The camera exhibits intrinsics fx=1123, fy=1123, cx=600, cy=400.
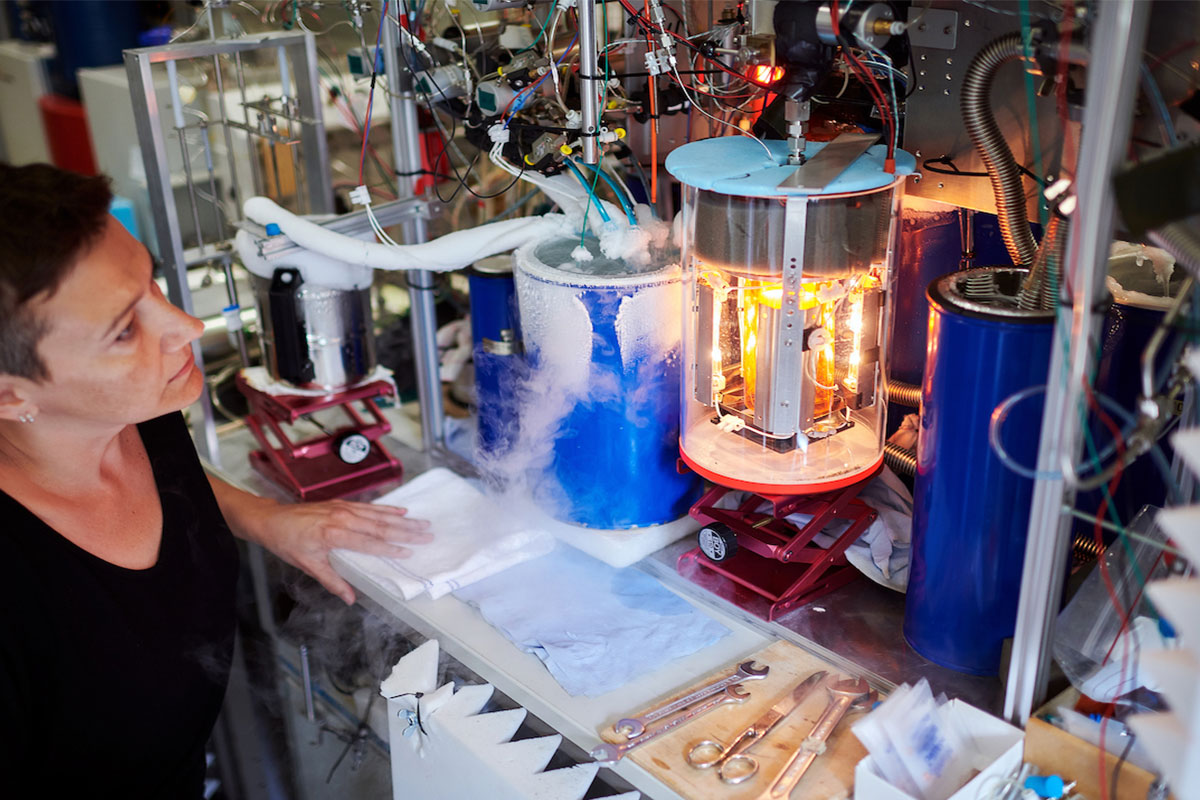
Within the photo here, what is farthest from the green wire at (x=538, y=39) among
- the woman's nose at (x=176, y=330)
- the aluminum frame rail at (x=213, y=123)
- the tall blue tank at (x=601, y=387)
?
the woman's nose at (x=176, y=330)

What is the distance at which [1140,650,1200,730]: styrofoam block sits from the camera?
0.97 metres

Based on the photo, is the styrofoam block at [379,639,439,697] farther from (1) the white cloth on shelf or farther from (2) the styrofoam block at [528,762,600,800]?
(2) the styrofoam block at [528,762,600,800]

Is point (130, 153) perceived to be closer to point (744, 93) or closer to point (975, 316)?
point (744, 93)

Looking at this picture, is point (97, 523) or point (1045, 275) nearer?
point (1045, 275)

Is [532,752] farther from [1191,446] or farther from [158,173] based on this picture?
[158,173]

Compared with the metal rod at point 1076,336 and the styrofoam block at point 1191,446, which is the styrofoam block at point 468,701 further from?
the styrofoam block at point 1191,446

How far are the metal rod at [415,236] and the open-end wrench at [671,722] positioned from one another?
3.10 ft

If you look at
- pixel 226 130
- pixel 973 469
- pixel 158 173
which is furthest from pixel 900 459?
pixel 226 130

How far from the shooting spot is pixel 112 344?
135 centimetres

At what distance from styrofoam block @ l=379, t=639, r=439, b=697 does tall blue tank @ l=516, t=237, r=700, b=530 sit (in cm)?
32

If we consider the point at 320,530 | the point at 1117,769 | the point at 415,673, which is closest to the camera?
the point at 1117,769

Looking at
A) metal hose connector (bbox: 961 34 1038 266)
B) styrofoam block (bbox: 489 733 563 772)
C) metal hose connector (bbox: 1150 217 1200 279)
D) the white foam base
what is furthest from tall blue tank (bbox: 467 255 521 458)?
metal hose connector (bbox: 1150 217 1200 279)

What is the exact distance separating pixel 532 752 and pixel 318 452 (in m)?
0.91

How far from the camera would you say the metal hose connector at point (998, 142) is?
124 centimetres
